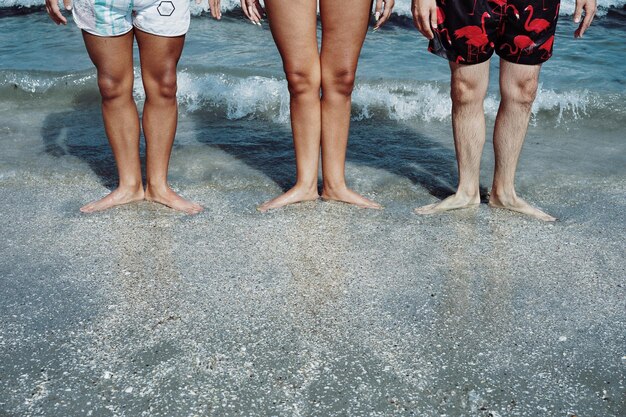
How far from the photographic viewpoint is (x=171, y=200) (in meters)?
3.74

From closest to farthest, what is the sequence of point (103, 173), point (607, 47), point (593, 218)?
point (593, 218) < point (103, 173) < point (607, 47)

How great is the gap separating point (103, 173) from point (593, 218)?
271 cm

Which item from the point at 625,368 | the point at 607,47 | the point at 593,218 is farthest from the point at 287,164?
the point at 607,47

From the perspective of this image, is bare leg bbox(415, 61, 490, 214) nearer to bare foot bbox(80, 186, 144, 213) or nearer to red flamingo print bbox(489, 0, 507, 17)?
red flamingo print bbox(489, 0, 507, 17)

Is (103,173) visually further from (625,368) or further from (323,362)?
(625,368)

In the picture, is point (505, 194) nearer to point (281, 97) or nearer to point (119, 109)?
→ point (119, 109)

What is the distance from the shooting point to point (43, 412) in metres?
2.26

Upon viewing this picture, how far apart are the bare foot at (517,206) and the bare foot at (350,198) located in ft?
1.92

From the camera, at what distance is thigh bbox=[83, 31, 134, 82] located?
336 centimetres

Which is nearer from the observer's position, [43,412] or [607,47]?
[43,412]

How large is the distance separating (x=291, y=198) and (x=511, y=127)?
45.2 inches

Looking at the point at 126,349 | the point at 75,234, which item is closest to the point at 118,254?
the point at 75,234

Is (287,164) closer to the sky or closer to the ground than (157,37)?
closer to the ground

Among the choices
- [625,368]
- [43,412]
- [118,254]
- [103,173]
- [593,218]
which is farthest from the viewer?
[103,173]
